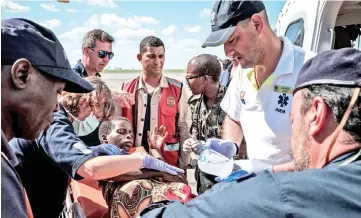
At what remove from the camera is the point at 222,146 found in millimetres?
2377

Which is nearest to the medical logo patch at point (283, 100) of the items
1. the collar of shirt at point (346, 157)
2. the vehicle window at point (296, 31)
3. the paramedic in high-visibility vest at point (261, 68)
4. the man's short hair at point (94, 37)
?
the paramedic in high-visibility vest at point (261, 68)

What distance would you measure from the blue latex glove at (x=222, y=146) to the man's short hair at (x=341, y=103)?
120 centimetres

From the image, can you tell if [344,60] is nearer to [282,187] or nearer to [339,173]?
[339,173]

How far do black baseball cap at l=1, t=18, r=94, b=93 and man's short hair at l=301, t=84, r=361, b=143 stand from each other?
2.59 feet

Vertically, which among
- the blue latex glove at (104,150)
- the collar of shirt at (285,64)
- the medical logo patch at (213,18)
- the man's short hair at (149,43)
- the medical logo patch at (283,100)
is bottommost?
the blue latex glove at (104,150)

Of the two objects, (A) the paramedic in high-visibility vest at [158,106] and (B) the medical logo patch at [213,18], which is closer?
(B) the medical logo patch at [213,18]

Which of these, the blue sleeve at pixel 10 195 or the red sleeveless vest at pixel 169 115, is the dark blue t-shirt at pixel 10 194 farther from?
the red sleeveless vest at pixel 169 115

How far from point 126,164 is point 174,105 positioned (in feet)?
5.58

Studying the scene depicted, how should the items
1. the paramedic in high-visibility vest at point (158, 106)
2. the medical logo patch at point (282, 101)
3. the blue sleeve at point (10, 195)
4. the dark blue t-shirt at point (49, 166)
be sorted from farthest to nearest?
the paramedic in high-visibility vest at point (158, 106)
the medical logo patch at point (282, 101)
the dark blue t-shirt at point (49, 166)
the blue sleeve at point (10, 195)

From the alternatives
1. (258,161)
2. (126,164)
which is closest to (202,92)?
(258,161)

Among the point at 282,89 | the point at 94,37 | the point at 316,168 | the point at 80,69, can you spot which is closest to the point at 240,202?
the point at 316,168

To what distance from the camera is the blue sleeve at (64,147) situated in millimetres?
1812

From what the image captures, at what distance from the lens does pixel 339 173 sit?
3.27ft

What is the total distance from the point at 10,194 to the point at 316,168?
2.67 ft
